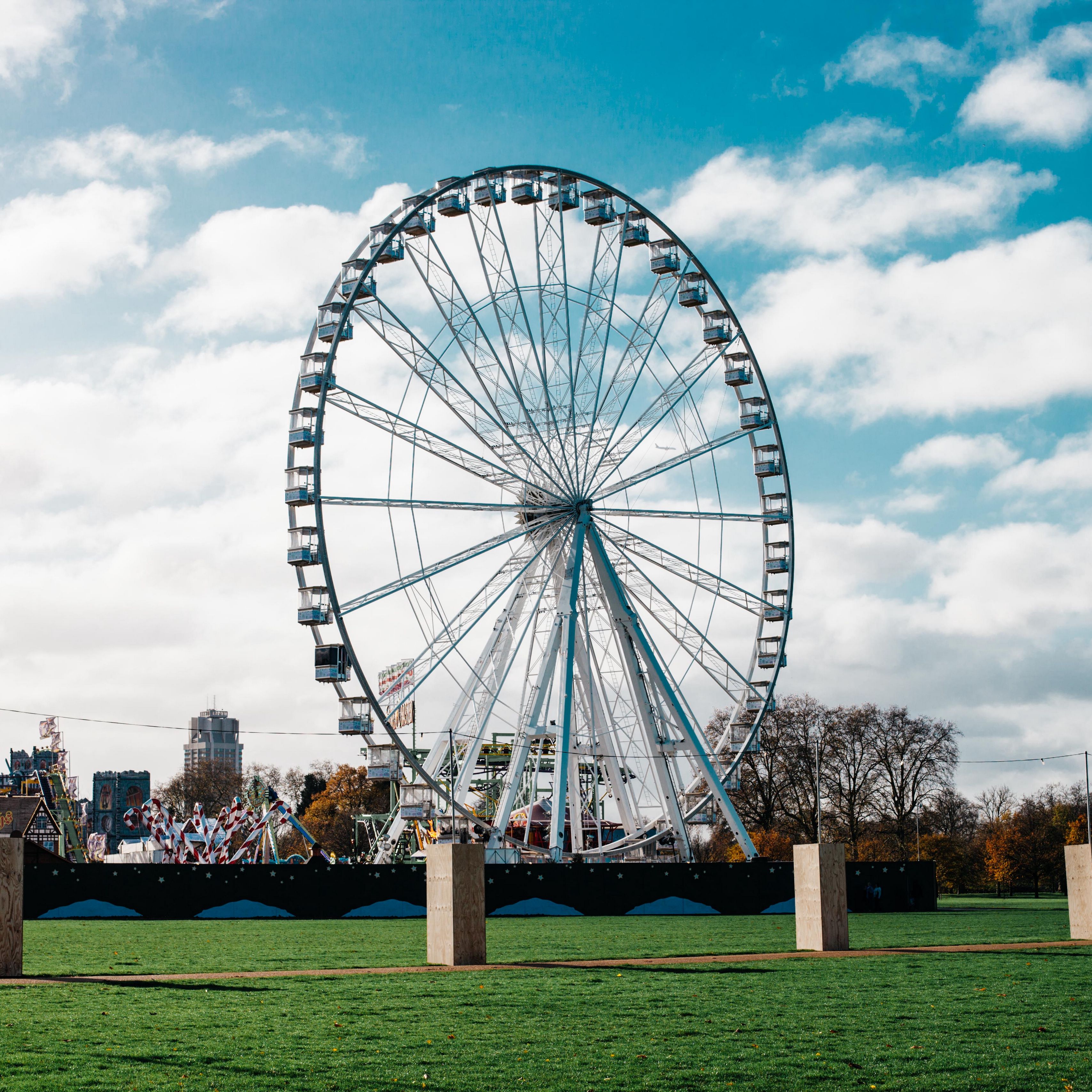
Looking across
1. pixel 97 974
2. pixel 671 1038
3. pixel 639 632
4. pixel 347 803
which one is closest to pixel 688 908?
pixel 639 632

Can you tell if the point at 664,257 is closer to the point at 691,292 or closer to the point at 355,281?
the point at 691,292

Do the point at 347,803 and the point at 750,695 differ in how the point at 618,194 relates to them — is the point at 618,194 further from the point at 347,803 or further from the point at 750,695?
the point at 347,803

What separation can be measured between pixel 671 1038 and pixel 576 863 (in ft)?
84.2

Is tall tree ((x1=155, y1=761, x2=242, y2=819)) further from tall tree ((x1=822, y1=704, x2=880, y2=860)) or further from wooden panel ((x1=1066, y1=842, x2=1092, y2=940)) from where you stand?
wooden panel ((x1=1066, y1=842, x2=1092, y2=940))

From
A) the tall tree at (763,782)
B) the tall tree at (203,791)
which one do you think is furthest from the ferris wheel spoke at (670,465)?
the tall tree at (203,791)

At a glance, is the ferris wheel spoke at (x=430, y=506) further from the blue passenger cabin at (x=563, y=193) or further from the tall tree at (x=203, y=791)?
the tall tree at (x=203, y=791)

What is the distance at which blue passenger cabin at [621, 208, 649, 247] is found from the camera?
41406 mm

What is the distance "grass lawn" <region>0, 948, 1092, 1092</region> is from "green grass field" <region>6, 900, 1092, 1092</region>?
0.11 feet

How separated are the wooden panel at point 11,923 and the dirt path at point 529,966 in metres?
0.26

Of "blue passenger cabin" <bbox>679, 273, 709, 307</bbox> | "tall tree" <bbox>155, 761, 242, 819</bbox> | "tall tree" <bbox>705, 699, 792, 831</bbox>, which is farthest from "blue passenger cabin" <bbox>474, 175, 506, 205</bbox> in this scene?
"tall tree" <bbox>155, 761, 242, 819</bbox>

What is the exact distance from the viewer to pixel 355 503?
3444 centimetres

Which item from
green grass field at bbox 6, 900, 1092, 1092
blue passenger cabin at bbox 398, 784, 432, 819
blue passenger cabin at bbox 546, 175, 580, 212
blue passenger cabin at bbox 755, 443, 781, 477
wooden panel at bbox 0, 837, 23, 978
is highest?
blue passenger cabin at bbox 546, 175, 580, 212

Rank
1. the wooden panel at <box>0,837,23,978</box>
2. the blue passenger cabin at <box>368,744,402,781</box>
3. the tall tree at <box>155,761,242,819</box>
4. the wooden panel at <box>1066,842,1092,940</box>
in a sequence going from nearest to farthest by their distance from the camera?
the wooden panel at <box>0,837,23,978</box>, the wooden panel at <box>1066,842,1092,940</box>, the blue passenger cabin at <box>368,744,402,781</box>, the tall tree at <box>155,761,242,819</box>

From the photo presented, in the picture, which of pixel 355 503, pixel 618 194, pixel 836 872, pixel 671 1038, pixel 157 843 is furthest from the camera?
pixel 157 843
